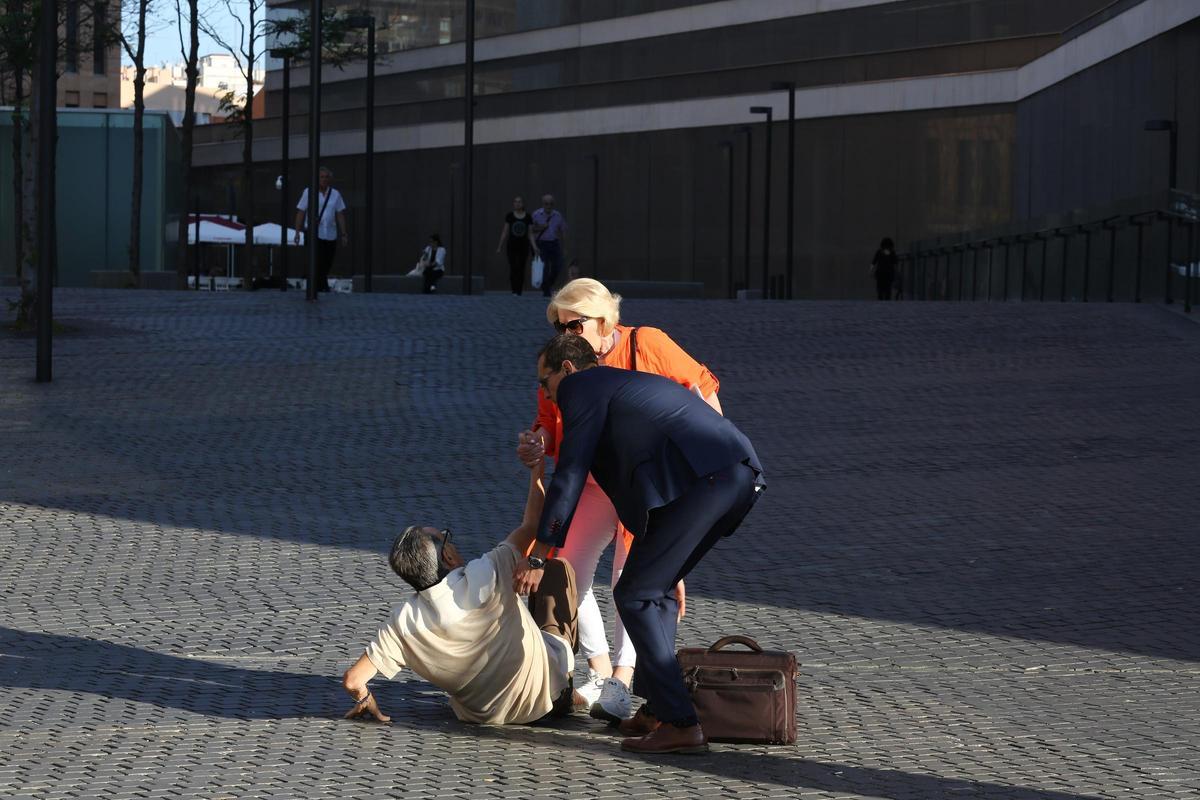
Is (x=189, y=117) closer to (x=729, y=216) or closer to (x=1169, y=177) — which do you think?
(x=729, y=216)

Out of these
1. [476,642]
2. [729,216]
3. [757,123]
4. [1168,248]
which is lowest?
[476,642]

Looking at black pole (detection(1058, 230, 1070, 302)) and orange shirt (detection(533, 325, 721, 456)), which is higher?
black pole (detection(1058, 230, 1070, 302))

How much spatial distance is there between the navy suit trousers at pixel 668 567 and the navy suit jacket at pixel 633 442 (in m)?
0.05

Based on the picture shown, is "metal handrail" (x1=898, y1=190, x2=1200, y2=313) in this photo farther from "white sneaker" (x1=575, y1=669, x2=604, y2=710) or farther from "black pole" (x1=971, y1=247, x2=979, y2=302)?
"white sneaker" (x1=575, y1=669, x2=604, y2=710)

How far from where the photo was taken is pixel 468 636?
6.08 metres

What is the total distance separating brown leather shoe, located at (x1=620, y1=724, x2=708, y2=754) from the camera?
5805mm

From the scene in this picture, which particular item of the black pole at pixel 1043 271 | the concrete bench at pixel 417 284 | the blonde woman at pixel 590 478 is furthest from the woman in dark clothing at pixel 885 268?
the blonde woman at pixel 590 478

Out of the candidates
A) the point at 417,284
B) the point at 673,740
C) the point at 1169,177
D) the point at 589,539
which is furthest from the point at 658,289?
the point at 673,740

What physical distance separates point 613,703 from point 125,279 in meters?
38.5

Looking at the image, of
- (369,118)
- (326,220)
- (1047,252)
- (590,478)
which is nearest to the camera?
(590,478)

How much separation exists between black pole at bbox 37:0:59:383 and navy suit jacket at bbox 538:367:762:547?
11.1 metres

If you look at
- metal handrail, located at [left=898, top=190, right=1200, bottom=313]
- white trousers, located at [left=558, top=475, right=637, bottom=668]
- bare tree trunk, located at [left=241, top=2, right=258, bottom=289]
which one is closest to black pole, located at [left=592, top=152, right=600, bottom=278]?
bare tree trunk, located at [left=241, top=2, right=258, bottom=289]

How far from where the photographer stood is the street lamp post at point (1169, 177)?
2590 centimetres

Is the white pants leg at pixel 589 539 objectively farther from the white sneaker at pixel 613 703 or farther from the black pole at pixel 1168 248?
the black pole at pixel 1168 248
